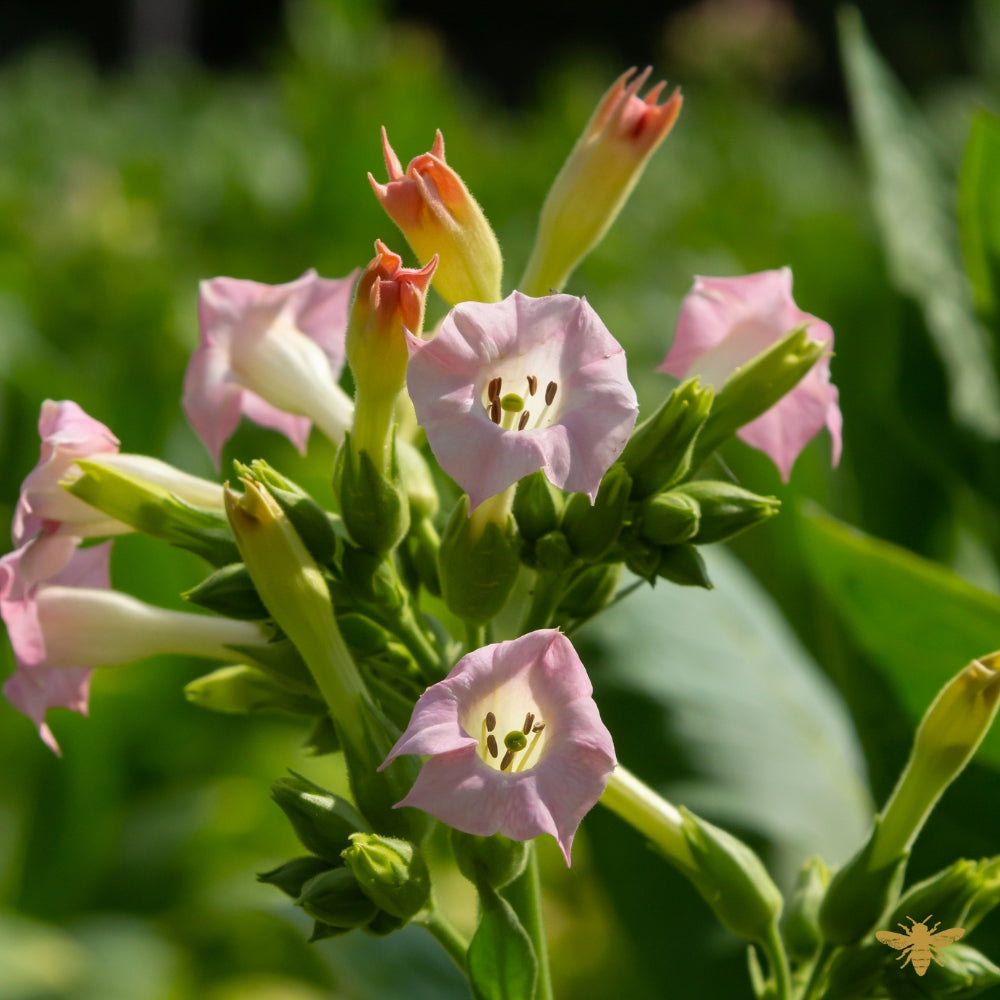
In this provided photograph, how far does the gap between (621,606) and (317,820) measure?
1.27ft

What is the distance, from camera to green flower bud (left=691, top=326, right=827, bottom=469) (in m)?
0.61

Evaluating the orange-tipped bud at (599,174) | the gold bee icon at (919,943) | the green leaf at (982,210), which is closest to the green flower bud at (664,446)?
the orange-tipped bud at (599,174)

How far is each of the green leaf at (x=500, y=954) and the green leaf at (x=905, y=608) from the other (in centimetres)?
33

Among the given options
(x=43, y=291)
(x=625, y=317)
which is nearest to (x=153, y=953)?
(x=625, y=317)

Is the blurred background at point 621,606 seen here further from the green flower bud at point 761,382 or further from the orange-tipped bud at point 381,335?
the orange-tipped bud at point 381,335

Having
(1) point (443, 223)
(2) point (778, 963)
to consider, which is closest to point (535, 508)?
(1) point (443, 223)

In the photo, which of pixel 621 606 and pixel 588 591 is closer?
pixel 588 591

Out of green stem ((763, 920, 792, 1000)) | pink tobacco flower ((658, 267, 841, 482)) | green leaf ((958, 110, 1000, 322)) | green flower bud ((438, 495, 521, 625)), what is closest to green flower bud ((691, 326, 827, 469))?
pink tobacco flower ((658, 267, 841, 482))

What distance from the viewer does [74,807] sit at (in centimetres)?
140

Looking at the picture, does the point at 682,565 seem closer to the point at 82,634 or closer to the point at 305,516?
the point at 305,516

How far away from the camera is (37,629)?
0.60 metres

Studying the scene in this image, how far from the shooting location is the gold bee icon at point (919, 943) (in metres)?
0.56

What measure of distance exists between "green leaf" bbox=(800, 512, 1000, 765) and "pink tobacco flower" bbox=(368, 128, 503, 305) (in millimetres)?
276

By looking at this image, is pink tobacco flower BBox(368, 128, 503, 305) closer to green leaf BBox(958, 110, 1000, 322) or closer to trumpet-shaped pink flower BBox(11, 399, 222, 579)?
trumpet-shaped pink flower BBox(11, 399, 222, 579)
